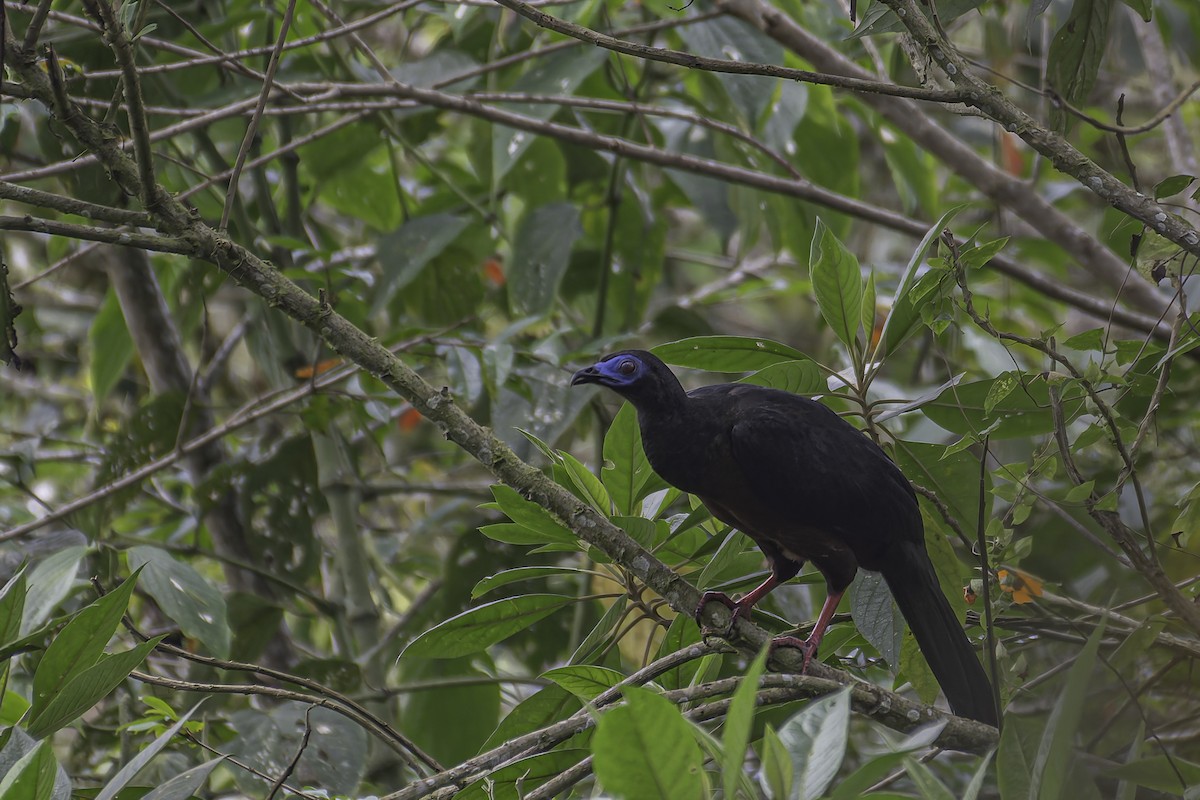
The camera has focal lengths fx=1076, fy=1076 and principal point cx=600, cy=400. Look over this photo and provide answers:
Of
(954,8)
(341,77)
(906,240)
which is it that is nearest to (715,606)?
(954,8)

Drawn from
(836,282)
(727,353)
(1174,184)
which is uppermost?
(1174,184)

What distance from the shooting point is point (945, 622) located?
2.48 m

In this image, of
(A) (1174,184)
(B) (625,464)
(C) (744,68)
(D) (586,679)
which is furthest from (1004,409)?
(D) (586,679)

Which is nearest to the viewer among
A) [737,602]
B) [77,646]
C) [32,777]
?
[32,777]

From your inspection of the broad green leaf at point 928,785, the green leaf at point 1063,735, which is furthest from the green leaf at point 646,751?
the green leaf at point 1063,735

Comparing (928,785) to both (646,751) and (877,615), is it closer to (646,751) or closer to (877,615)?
(646,751)

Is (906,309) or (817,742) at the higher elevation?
(906,309)

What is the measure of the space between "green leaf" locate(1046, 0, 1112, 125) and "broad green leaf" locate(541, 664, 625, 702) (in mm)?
1639

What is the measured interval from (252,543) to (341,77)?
6.27 ft

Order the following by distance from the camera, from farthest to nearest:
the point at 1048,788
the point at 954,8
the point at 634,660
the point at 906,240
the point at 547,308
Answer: the point at 906,240 → the point at 634,660 → the point at 547,308 → the point at 954,8 → the point at 1048,788

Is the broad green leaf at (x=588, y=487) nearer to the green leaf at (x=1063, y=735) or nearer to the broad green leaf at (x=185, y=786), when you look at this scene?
the broad green leaf at (x=185, y=786)

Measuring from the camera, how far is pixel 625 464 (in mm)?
2564

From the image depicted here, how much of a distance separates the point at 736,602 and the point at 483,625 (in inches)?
25.3

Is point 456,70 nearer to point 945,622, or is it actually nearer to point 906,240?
point 945,622
